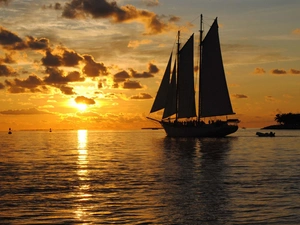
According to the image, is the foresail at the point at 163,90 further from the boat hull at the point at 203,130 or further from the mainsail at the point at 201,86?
the boat hull at the point at 203,130

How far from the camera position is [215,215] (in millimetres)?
21750

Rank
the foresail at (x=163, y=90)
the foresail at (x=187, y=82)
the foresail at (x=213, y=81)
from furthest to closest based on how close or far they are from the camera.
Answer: the foresail at (x=163, y=90) < the foresail at (x=187, y=82) < the foresail at (x=213, y=81)

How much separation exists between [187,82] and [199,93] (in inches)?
216

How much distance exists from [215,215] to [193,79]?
98.1m

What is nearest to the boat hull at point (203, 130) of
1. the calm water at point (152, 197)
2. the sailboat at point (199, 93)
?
the sailboat at point (199, 93)

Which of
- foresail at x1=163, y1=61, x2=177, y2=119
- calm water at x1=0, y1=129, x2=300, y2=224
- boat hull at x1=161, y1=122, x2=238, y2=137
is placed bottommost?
calm water at x1=0, y1=129, x2=300, y2=224

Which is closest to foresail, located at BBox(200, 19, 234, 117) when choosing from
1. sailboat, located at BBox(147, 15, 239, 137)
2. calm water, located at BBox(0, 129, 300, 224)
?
sailboat, located at BBox(147, 15, 239, 137)

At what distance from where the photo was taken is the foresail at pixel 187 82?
389 ft

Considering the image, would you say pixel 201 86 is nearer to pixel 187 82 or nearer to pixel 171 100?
pixel 187 82

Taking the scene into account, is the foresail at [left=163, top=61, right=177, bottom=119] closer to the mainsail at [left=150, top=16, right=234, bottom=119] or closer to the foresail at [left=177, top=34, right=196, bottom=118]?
the mainsail at [left=150, top=16, right=234, bottom=119]

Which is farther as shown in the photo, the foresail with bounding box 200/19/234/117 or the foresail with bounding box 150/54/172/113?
the foresail with bounding box 150/54/172/113

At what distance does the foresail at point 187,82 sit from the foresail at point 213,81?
4337 millimetres

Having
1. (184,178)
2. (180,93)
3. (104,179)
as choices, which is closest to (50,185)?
(104,179)

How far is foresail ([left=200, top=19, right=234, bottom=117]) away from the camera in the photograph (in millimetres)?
109875
